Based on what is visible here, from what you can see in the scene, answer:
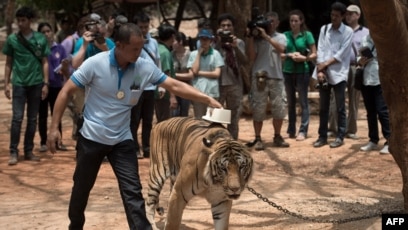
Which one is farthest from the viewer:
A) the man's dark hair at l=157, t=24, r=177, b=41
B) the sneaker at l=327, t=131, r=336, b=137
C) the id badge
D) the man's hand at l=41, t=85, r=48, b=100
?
the sneaker at l=327, t=131, r=336, b=137

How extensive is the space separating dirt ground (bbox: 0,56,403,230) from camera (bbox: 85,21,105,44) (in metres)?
1.64

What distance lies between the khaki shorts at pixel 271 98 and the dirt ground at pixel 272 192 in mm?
510

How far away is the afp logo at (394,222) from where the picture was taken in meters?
5.04

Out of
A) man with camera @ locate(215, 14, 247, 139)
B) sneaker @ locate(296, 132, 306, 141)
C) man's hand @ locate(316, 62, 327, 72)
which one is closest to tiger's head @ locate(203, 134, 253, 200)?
man with camera @ locate(215, 14, 247, 139)

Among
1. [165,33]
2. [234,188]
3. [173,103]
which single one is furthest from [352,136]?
[234,188]

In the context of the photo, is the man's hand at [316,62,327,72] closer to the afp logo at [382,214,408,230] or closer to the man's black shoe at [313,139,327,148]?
the man's black shoe at [313,139,327,148]

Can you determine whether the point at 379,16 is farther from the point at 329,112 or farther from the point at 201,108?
the point at 329,112

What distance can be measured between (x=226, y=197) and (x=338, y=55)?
5.06 m

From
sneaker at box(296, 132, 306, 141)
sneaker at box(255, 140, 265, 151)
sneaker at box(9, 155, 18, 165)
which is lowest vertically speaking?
sneaker at box(9, 155, 18, 165)

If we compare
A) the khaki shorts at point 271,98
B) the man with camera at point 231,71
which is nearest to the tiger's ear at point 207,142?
the man with camera at point 231,71

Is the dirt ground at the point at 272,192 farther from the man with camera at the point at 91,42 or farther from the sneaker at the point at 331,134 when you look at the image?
the man with camera at the point at 91,42

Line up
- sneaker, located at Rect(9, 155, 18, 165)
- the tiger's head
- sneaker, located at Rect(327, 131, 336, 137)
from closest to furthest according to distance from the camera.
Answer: the tiger's head → sneaker, located at Rect(9, 155, 18, 165) → sneaker, located at Rect(327, 131, 336, 137)

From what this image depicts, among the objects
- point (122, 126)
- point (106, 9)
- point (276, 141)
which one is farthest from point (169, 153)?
point (106, 9)

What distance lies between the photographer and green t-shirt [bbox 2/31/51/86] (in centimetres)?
902
